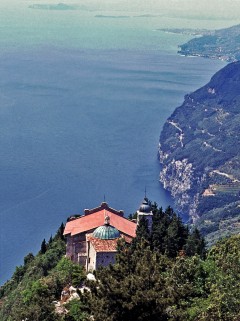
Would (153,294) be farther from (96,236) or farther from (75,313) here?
(96,236)

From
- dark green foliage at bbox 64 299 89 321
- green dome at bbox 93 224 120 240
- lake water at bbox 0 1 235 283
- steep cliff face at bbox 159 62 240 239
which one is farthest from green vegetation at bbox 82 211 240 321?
steep cliff face at bbox 159 62 240 239

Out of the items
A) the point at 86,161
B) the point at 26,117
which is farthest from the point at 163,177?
the point at 26,117

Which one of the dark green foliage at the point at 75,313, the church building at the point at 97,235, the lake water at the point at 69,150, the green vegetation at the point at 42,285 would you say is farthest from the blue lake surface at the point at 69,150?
the dark green foliage at the point at 75,313

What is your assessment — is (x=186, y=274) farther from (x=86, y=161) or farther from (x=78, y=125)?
(x=78, y=125)

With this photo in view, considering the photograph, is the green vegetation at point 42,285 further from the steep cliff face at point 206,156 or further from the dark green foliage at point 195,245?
the steep cliff face at point 206,156

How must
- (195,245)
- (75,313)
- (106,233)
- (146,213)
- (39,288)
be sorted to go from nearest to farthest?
(75,313) → (39,288) → (195,245) → (106,233) → (146,213)

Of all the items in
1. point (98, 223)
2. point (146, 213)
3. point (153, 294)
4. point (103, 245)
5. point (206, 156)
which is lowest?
point (153, 294)

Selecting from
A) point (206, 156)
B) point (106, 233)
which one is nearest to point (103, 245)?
point (106, 233)
